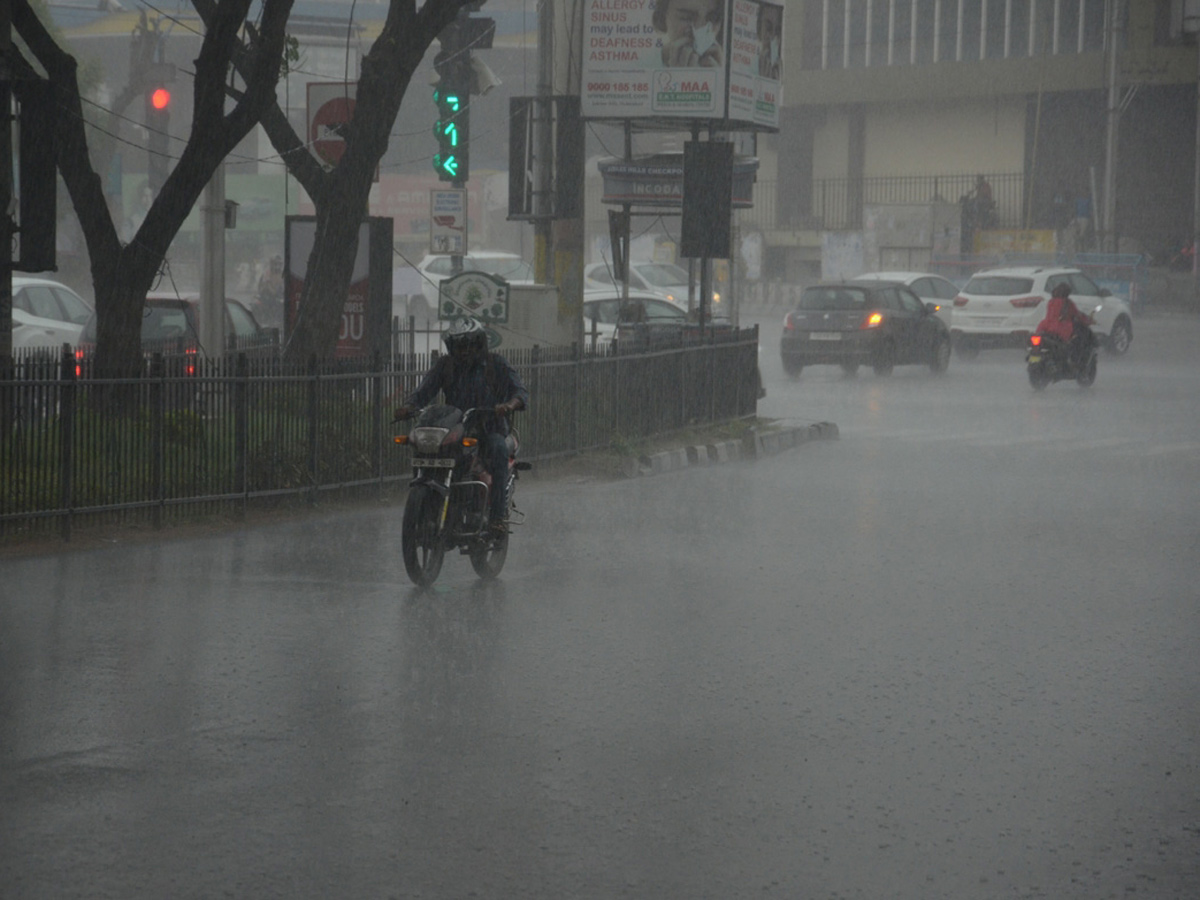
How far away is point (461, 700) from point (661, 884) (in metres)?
2.39

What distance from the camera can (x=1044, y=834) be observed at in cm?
548

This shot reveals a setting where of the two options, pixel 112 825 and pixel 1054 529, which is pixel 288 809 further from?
pixel 1054 529

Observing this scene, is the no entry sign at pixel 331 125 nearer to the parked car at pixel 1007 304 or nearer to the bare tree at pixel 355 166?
the bare tree at pixel 355 166

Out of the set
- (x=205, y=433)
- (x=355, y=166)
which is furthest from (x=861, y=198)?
(x=205, y=433)

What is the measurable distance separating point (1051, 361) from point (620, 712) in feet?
68.0

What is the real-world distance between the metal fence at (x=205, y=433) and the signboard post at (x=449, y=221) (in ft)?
26.3

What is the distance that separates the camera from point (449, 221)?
23922 millimetres

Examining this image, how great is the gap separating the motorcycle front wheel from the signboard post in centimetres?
1412

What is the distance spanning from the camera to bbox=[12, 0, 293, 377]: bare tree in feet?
46.2

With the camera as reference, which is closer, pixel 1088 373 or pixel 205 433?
pixel 205 433

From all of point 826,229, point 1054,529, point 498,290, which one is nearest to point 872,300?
point 498,290

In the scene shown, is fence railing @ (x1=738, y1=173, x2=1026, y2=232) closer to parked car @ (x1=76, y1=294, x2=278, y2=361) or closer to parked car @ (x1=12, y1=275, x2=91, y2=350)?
parked car @ (x1=12, y1=275, x2=91, y2=350)

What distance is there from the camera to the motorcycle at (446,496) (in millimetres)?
9828

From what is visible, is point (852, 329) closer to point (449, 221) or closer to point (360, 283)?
point (449, 221)
